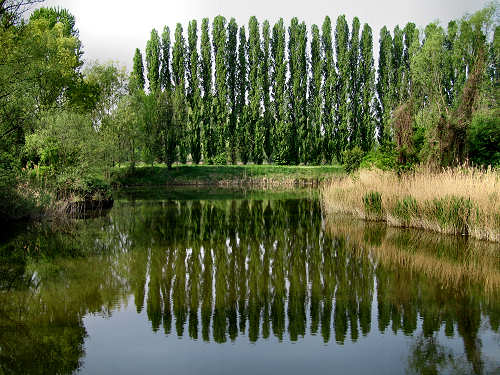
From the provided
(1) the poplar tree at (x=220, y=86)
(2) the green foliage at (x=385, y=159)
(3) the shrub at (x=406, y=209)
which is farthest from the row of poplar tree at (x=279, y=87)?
(3) the shrub at (x=406, y=209)

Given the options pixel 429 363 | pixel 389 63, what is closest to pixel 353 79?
pixel 389 63

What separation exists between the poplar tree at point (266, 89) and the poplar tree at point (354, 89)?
7.93m

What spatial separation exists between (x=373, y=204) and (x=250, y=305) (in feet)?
29.9

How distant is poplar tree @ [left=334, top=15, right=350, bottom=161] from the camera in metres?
44.7

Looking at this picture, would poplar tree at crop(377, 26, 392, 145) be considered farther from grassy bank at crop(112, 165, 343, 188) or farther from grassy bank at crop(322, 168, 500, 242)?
grassy bank at crop(322, 168, 500, 242)

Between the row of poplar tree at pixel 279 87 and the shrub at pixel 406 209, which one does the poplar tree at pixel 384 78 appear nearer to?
the row of poplar tree at pixel 279 87

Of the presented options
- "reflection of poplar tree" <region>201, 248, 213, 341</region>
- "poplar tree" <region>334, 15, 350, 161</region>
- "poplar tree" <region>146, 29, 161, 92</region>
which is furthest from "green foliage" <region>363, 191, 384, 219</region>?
"poplar tree" <region>146, 29, 161, 92</region>

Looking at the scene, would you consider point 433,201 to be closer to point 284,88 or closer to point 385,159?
point 385,159

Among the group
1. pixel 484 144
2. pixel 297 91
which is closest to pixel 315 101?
pixel 297 91

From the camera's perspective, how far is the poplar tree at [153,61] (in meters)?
45.9

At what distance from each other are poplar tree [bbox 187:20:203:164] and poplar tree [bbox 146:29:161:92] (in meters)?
3.09

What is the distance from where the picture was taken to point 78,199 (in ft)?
59.3

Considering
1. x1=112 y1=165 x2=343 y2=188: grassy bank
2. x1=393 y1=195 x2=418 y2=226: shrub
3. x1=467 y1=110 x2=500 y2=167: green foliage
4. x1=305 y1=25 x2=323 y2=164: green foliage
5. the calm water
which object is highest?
x1=305 y1=25 x2=323 y2=164: green foliage

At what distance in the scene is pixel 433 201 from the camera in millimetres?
11938
